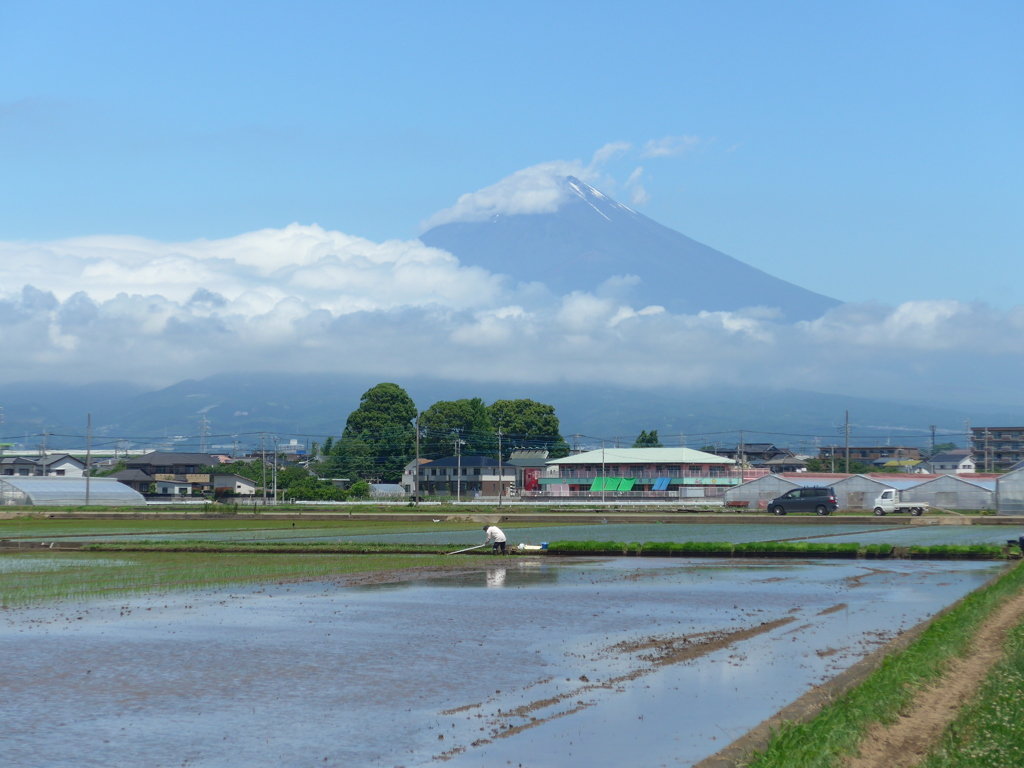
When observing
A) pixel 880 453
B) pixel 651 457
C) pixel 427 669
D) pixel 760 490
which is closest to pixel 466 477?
pixel 651 457

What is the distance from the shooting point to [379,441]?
389ft

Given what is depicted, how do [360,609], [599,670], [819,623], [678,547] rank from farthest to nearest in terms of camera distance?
[678,547], [360,609], [819,623], [599,670]

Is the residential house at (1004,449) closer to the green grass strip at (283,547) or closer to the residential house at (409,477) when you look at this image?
the residential house at (409,477)

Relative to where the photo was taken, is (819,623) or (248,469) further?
(248,469)

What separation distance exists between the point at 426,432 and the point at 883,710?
375ft

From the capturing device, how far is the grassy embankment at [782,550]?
28141 millimetres

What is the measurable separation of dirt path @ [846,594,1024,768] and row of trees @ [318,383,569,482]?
103 metres

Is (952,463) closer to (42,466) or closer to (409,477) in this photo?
(409,477)

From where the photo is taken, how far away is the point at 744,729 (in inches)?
353

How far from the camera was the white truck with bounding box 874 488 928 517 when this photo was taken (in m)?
55.1

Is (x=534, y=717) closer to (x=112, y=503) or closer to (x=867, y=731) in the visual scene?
(x=867, y=731)

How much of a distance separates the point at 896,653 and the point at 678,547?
17997 millimetres

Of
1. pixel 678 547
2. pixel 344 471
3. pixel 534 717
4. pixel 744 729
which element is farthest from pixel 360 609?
pixel 344 471

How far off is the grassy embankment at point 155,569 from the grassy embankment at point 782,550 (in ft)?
12.3
